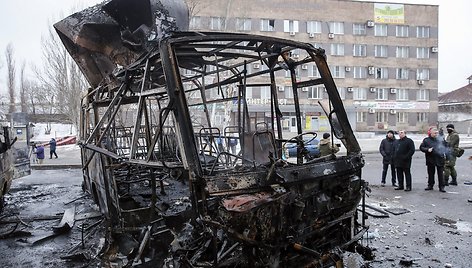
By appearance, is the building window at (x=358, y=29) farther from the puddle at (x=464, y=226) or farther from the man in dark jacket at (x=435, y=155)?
the puddle at (x=464, y=226)

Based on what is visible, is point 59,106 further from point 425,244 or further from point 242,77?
point 425,244

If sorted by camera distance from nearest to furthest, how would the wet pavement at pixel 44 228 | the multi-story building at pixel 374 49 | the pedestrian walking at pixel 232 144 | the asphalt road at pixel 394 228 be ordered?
the asphalt road at pixel 394 228 < the wet pavement at pixel 44 228 < the pedestrian walking at pixel 232 144 < the multi-story building at pixel 374 49

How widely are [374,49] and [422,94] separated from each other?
7548 mm

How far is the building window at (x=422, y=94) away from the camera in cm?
3934

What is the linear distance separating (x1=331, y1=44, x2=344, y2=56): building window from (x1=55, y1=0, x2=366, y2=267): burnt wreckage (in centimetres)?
3255

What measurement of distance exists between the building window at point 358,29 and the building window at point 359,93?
5.93 meters

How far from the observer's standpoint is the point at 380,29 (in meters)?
38.1

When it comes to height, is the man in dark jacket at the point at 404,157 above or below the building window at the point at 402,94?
below

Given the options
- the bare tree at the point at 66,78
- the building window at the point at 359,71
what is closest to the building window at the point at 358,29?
the building window at the point at 359,71

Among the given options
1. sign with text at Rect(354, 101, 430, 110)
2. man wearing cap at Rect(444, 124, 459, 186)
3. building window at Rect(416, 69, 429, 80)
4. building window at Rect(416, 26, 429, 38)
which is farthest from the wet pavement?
building window at Rect(416, 26, 429, 38)

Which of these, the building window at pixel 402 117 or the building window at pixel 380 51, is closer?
the building window at pixel 380 51

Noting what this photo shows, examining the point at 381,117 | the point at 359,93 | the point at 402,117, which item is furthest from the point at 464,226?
the point at 402,117

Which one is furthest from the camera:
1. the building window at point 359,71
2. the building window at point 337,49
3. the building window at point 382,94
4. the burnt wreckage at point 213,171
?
the building window at point 382,94

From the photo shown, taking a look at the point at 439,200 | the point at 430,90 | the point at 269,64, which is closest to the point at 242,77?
the point at 269,64
